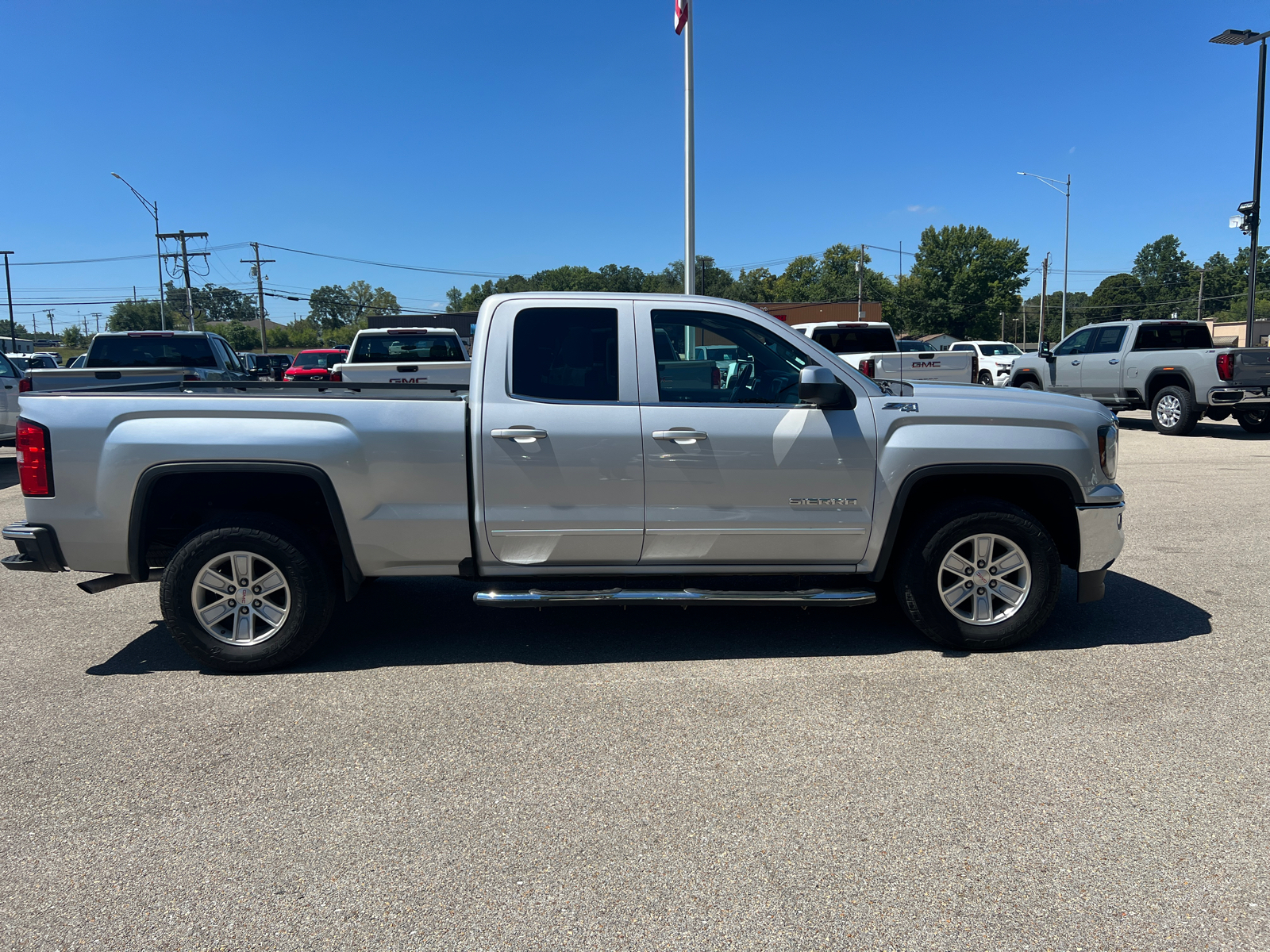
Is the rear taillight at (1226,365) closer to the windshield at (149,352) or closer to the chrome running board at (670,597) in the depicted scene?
the chrome running board at (670,597)

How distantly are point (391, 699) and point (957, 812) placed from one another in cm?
258

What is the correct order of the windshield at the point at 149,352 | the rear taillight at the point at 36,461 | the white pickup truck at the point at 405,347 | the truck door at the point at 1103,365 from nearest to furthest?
the rear taillight at the point at 36,461 → the windshield at the point at 149,352 → the white pickup truck at the point at 405,347 → the truck door at the point at 1103,365

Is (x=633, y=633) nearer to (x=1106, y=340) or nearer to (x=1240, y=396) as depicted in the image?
(x=1240, y=396)

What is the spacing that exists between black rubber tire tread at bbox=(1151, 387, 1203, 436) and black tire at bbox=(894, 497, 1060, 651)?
12.6 m

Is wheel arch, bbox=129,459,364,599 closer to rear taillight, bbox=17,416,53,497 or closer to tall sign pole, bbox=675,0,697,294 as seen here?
rear taillight, bbox=17,416,53,497

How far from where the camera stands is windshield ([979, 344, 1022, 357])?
107ft

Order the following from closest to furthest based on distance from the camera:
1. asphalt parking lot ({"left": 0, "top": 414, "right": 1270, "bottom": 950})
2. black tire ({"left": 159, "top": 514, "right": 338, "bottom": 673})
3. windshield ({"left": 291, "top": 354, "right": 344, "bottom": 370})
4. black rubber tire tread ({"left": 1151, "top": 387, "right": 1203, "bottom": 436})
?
1. asphalt parking lot ({"left": 0, "top": 414, "right": 1270, "bottom": 950})
2. black tire ({"left": 159, "top": 514, "right": 338, "bottom": 673})
3. black rubber tire tread ({"left": 1151, "top": 387, "right": 1203, "bottom": 436})
4. windshield ({"left": 291, "top": 354, "right": 344, "bottom": 370})

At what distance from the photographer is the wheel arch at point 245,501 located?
174 inches

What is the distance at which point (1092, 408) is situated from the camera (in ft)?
16.1

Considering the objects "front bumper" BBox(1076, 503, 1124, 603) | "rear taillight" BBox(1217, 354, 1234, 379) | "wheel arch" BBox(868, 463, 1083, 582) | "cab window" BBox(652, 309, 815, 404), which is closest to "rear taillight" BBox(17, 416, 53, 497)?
"cab window" BBox(652, 309, 815, 404)

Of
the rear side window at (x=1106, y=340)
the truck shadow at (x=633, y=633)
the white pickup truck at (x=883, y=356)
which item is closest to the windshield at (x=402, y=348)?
the white pickup truck at (x=883, y=356)

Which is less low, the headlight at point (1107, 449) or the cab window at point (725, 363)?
the cab window at point (725, 363)

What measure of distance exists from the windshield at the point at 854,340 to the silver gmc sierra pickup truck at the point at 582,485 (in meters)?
11.2

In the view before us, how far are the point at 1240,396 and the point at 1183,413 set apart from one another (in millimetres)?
935
